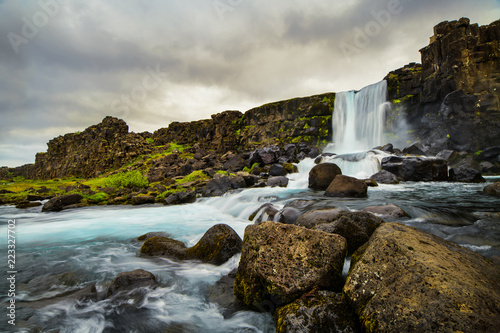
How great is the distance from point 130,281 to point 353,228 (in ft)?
14.9

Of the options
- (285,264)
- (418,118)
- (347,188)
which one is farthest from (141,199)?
(418,118)

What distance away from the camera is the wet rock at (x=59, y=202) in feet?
49.5

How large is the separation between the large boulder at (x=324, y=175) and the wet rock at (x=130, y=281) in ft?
40.2

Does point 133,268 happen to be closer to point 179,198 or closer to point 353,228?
point 353,228

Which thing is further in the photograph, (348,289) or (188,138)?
(188,138)

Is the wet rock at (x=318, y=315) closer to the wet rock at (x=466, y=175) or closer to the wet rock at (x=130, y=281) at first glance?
the wet rock at (x=130, y=281)

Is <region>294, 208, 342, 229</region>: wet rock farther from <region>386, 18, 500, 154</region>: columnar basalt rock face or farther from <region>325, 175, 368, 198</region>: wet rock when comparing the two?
<region>386, 18, 500, 154</region>: columnar basalt rock face

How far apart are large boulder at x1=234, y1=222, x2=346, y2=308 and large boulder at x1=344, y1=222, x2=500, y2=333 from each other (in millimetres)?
424

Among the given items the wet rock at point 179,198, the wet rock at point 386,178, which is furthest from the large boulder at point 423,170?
the wet rock at point 179,198

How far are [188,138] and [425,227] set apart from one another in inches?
2258

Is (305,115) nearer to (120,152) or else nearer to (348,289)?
(120,152)

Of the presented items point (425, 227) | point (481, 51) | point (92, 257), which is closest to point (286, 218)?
point (425, 227)

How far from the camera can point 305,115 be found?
4334 cm

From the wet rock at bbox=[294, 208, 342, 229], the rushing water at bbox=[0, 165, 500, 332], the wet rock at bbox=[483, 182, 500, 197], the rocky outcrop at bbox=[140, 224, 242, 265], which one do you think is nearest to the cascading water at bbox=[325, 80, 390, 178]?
the wet rock at bbox=[483, 182, 500, 197]
